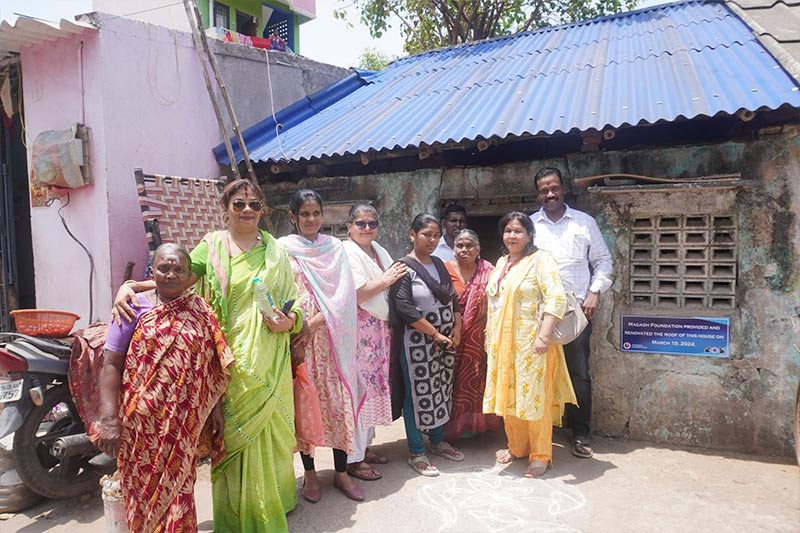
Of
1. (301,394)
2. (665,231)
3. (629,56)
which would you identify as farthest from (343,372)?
(629,56)

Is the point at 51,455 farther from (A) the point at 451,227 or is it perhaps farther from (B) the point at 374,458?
(A) the point at 451,227

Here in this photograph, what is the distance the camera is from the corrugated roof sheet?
492cm

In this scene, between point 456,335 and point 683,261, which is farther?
point 683,261

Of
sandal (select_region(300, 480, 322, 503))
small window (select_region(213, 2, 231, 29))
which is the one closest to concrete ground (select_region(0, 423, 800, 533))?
sandal (select_region(300, 480, 322, 503))

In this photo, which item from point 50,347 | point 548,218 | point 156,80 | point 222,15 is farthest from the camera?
point 222,15

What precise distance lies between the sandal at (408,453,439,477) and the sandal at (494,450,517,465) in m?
0.45

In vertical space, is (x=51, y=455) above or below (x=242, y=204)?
below

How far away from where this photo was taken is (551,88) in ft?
17.2

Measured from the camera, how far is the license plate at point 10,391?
133 inches

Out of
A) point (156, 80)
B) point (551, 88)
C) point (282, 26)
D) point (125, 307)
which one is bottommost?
point (125, 307)

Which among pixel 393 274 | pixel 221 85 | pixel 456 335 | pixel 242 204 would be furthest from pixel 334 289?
pixel 221 85

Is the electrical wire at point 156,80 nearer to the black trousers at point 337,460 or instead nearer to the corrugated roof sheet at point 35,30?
the corrugated roof sheet at point 35,30

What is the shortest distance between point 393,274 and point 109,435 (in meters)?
1.81

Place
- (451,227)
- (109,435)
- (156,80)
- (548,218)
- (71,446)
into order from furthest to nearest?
(156,80), (451,227), (548,218), (71,446), (109,435)
